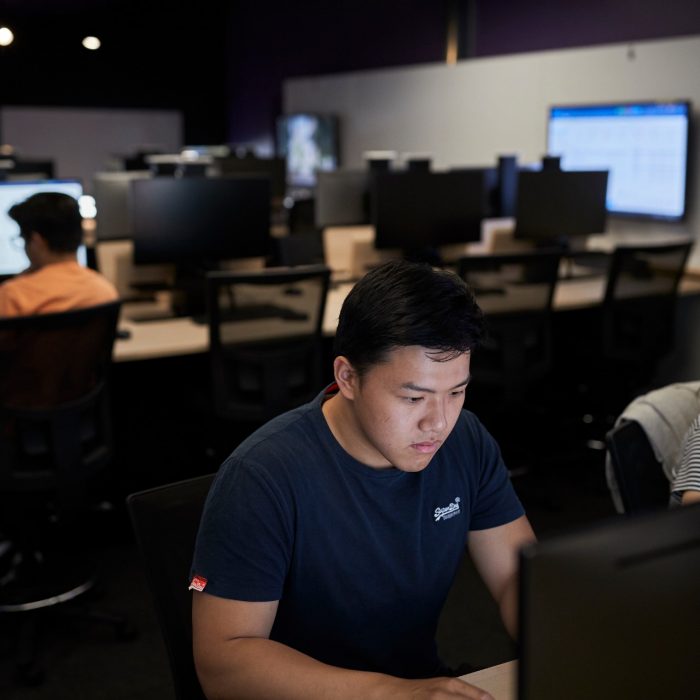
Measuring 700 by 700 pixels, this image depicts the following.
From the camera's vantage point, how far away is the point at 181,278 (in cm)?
395

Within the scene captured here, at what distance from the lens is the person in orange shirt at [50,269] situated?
2.89m

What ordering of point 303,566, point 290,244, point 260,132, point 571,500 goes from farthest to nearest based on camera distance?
point 260,132, point 290,244, point 571,500, point 303,566

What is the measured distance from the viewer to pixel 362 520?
1278 mm

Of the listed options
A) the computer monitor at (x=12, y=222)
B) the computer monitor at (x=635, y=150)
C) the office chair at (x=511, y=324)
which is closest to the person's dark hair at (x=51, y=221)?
the computer monitor at (x=12, y=222)

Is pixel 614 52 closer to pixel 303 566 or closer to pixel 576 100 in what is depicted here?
pixel 576 100

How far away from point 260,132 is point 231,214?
242 inches

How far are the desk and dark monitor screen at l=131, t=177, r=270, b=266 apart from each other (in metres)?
2.90

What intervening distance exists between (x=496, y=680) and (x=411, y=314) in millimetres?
473

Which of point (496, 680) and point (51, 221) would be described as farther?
point (51, 221)

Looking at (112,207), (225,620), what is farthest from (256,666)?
(112,207)

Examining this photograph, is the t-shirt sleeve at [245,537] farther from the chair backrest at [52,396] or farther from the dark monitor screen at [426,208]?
the dark monitor screen at [426,208]

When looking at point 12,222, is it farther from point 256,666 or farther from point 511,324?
Answer: point 256,666

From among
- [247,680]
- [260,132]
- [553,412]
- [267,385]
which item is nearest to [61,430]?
[267,385]

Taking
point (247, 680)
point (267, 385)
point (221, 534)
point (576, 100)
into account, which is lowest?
point (267, 385)
